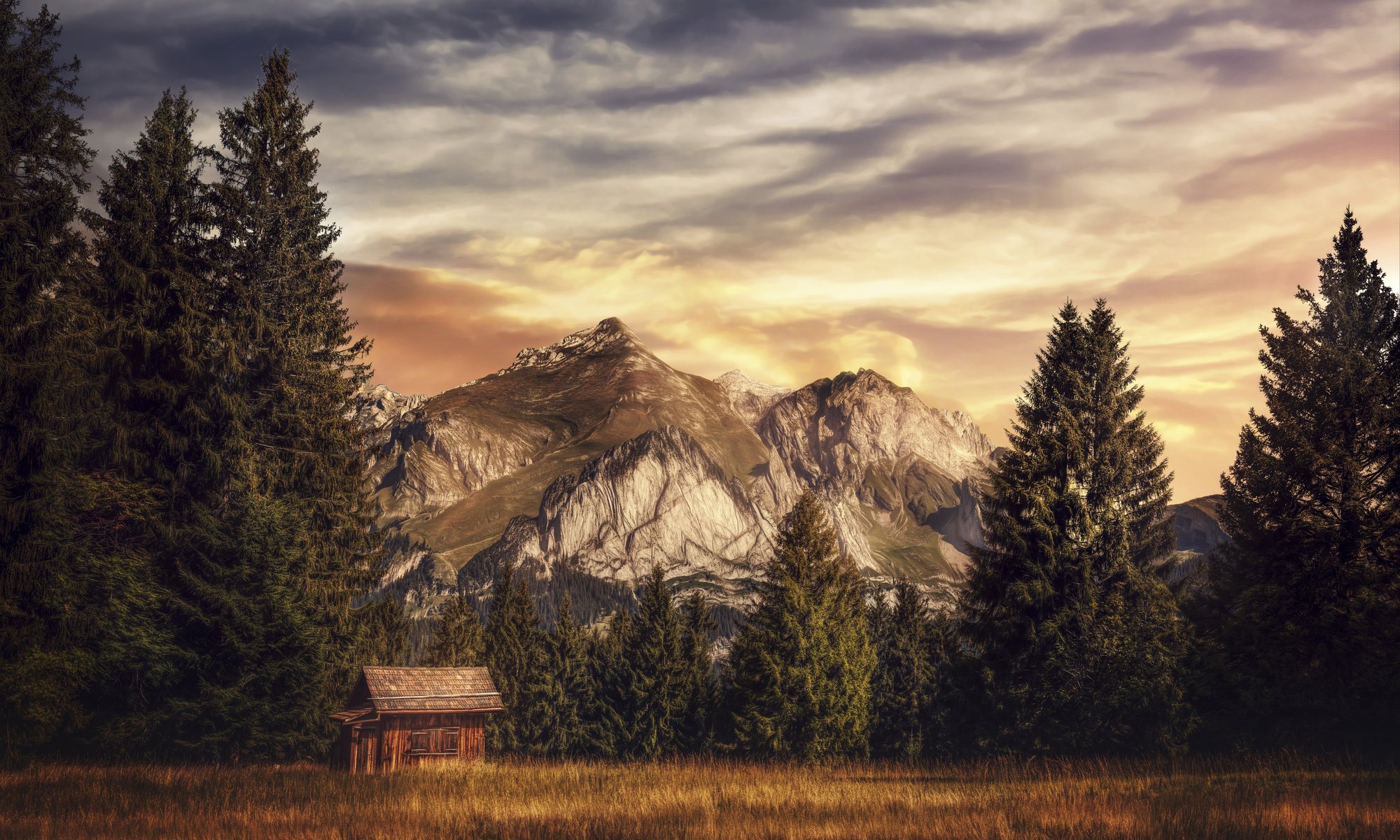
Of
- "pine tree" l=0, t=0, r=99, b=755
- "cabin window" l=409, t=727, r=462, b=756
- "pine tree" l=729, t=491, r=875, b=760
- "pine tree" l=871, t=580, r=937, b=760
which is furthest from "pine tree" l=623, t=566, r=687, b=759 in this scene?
"pine tree" l=0, t=0, r=99, b=755

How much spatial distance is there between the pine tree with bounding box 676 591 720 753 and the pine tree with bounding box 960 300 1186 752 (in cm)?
4172

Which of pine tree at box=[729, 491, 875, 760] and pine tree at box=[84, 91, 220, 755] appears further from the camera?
pine tree at box=[729, 491, 875, 760]

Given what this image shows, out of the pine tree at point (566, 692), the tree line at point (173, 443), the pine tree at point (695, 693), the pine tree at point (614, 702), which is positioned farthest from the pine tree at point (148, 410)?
the pine tree at point (566, 692)

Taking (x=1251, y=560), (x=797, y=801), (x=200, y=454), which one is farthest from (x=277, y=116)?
(x=1251, y=560)

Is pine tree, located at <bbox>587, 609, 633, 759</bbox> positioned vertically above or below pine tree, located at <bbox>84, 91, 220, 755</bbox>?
below

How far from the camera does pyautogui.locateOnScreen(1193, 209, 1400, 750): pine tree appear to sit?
24266mm

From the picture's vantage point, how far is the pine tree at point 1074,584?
29.3 metres

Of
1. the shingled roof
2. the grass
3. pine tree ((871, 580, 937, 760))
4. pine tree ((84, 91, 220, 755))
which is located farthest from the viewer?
pine tree ((871, 580, 937, 760))

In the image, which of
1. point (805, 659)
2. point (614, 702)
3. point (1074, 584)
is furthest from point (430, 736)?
point (1074, 584)

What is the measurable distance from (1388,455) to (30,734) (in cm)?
3293

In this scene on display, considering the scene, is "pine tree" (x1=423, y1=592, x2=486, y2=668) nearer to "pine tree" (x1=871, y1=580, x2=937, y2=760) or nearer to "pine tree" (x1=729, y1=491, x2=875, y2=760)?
"pine tree" (x1=871, y1=580, x2=937, y2=760)

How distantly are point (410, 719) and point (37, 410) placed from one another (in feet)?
109

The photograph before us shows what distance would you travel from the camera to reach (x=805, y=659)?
1781 inches

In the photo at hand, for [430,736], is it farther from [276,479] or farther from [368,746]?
[276,479]
